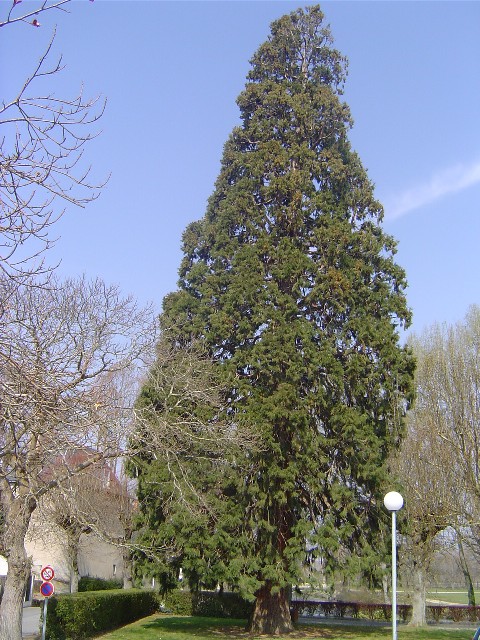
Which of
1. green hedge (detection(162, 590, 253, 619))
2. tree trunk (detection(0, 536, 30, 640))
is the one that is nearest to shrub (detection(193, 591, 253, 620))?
green hedge (detection(162, 590, 253, 619))

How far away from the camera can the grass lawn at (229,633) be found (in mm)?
20219

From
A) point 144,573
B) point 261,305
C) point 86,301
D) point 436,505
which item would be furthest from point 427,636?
point 86,301

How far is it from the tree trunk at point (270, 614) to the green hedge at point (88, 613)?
15.1ft

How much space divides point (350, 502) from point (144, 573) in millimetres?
6259

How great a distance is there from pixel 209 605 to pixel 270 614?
30.5 ft

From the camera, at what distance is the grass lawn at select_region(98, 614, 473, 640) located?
20219 mm

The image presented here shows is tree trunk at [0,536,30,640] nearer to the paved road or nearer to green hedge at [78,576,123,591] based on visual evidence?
the paved road

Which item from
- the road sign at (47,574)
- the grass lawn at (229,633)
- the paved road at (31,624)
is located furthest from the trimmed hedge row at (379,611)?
the road sign at (47,574)

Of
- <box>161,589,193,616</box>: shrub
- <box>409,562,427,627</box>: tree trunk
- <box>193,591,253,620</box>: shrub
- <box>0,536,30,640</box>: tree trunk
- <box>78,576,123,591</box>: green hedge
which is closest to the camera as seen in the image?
<box>0,536,30,640</box>: tree trunk

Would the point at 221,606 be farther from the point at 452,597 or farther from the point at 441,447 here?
the point at 452,597

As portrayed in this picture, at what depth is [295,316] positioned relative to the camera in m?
21.8

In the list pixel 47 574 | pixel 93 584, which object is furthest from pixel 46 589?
pixel 93 584

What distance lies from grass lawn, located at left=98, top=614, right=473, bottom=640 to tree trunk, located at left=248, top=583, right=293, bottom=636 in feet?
1.10

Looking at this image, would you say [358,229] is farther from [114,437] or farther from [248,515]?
[114,437]
